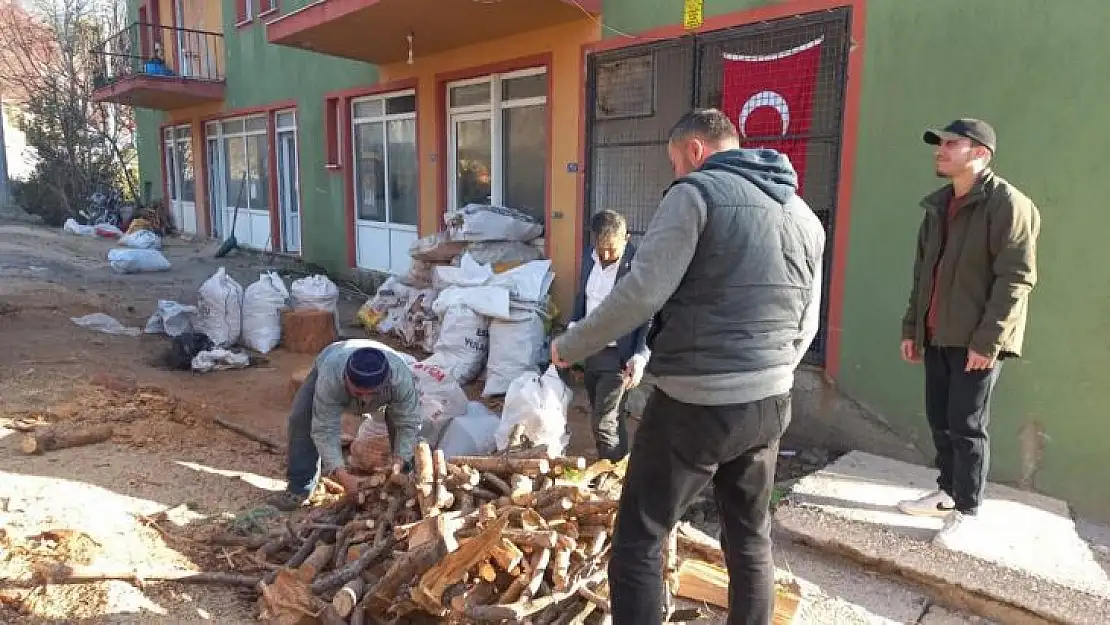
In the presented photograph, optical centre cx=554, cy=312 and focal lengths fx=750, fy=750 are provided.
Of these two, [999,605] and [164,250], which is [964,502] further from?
[164,250]

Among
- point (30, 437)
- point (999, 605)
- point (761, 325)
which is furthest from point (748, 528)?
point (30, 437)

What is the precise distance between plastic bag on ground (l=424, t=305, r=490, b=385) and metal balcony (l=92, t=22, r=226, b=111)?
10.4 meters

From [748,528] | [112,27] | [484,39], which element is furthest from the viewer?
[112,27]

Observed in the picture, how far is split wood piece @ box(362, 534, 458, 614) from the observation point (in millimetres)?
2727

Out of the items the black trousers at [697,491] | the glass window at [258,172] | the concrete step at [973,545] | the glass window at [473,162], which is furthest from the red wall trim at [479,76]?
the glass window at [258,172]

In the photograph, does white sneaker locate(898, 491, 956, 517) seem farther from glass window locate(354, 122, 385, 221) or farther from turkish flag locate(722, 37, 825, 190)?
glass window locate(354, 122, 385, 221)

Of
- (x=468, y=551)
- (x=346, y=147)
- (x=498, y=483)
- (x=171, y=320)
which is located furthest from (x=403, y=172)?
(x=468, y=551)

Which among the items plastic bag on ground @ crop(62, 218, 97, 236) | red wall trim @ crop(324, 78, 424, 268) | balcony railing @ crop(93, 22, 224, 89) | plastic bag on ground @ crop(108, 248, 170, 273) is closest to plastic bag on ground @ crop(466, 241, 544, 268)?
red wall trim @ crop(324, 78, 424, 268)

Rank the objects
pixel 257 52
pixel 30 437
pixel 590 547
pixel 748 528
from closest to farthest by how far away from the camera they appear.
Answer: pixel 748 528 < pixel 590 547 < pixel 30 437 < pixel 257 52

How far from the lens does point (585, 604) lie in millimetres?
2736

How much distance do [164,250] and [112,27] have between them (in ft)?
33.6

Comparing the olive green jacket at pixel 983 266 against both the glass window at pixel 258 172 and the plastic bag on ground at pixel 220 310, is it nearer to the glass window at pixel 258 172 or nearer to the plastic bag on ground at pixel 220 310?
the plastic bag on ground at pixel 220 310

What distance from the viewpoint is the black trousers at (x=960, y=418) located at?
3.18m

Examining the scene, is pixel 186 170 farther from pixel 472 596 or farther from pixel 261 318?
pixel 472 596
